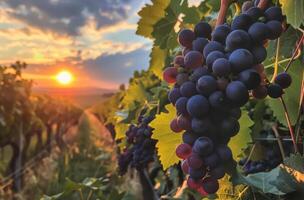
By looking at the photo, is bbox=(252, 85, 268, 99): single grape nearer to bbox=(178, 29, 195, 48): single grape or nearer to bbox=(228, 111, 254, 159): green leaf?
bbox=(178, 29, 195, 48): single grape

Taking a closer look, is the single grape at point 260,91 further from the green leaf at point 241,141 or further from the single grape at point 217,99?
the green leaf at point 241,141

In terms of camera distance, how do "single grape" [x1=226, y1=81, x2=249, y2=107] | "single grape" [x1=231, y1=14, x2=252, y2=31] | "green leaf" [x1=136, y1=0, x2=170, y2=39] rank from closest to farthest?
"single grape" [x1=226, y1=81, x2=249, y2=107] < "single grape" [x1=231, y1=14, x2=252, y2=31] < "green leaf" [x1=136, y1=0, x2=170, y2=39]

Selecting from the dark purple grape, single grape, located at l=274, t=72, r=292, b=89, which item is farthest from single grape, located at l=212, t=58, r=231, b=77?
single grape, located at l=274, t=72, r=292, b=89

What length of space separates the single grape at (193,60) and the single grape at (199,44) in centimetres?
3

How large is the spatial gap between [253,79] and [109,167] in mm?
8840

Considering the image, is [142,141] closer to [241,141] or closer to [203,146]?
[241,141]

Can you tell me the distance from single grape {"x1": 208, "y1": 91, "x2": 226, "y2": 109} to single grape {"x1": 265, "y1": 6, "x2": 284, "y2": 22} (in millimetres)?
219

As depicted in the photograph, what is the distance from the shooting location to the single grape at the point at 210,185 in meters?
0.95

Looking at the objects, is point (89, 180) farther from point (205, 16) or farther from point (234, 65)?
point (234, 65)

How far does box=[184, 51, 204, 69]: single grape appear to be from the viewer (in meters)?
0.95

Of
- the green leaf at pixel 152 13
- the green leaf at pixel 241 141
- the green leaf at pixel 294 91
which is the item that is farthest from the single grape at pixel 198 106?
the green leaf at pixel 152 13

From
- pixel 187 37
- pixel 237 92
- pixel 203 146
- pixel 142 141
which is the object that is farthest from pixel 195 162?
pixel 142 141

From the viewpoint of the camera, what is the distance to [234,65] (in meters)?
0.89

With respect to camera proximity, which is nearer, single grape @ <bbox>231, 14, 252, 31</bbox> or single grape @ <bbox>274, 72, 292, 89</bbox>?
single grape @ <bbox>231, 14, 252, 31</bbox>
